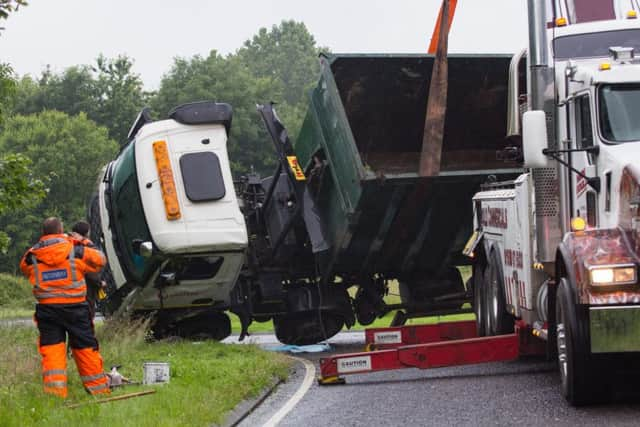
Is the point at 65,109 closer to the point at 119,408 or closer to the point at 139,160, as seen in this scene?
the point at 139,160

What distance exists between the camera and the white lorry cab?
592 inches

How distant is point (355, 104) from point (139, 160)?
2.78 m

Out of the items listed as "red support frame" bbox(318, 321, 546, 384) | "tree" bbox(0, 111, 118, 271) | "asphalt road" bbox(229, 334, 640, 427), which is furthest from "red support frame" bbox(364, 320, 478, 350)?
"tree" bbox(0, 111, 118, 271)

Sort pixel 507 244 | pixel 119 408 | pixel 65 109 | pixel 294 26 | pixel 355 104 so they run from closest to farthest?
pixel 119 408, pixel 507 244, pixel 355 104, pixel 65 109, pixel 294 26

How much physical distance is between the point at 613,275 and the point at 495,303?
4.44m

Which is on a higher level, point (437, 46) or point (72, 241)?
point (437, 46)

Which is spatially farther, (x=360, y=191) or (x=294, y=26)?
(x=294, y=26)

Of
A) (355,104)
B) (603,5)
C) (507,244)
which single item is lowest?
(507,244)

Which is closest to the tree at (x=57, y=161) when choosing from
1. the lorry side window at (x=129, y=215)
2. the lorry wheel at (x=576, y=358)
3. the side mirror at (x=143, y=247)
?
the lorry side window at (x=129, y=215)

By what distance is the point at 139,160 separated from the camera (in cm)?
1535

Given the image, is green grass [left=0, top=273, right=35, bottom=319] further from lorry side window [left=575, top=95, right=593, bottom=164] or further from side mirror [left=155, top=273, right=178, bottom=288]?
lorry side window [left=575, top=95, right=593, bottom=164]

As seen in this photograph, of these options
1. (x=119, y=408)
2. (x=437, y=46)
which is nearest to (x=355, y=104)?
(x=437, y=46)

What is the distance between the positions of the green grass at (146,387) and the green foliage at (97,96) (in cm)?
5877

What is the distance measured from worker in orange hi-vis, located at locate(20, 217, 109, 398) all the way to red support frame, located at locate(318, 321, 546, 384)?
2081mm
